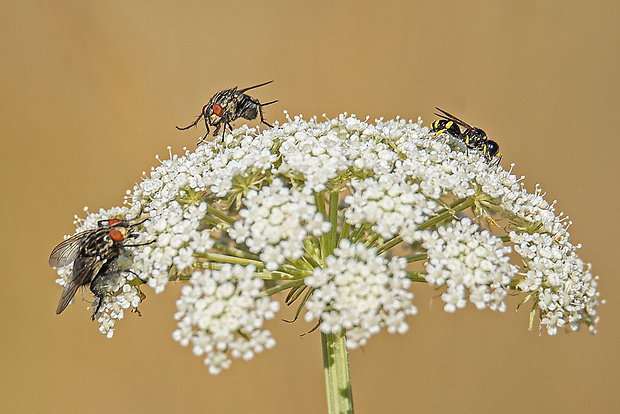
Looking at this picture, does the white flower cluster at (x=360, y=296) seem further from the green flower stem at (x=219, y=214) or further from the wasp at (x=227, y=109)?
the wasp at (x=227, y=109)

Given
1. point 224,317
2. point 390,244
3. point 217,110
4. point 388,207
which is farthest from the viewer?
point 217,110

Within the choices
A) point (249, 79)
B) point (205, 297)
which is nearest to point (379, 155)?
point (205, 297)

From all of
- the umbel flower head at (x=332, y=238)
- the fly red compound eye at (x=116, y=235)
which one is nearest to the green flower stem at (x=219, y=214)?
the umbel flower head at (x=332, y=238)

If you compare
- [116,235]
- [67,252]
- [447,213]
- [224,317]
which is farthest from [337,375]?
[67,252]

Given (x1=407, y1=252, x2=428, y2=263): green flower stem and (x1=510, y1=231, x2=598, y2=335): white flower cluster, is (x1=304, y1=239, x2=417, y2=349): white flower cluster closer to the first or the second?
(x1=407, y1=252, x2=428, y2=263): green flower stem

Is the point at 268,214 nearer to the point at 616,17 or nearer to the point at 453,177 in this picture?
the point at 453,177

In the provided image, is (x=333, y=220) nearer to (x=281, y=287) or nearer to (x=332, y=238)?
(x=332, y=238)
